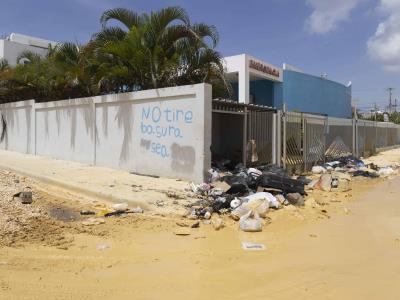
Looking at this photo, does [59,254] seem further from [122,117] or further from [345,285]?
[122,117]

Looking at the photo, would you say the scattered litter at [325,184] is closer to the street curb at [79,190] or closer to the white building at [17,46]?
the street curb at [79,190]

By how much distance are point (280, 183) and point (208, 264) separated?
4559mm

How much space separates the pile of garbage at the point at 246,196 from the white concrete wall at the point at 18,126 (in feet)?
41.7

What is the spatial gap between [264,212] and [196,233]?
167 cm

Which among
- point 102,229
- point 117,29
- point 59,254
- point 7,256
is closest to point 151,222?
point 102,229

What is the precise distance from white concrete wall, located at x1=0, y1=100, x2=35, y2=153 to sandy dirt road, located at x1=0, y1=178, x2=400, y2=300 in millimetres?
14637

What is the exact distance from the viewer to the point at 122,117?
13.4m

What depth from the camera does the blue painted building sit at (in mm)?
25078

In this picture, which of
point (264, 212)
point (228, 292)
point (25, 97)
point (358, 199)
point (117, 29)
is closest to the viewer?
point (228, 292)

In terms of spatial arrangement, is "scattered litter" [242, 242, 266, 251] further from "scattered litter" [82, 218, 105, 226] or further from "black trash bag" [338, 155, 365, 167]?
"black trash bag" [338, 155, 365, 167]

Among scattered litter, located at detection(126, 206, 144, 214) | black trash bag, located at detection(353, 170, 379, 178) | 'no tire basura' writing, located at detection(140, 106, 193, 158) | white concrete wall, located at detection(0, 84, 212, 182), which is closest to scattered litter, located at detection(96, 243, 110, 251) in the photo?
scattered litter, located at detection(126, 206, 144, 214)

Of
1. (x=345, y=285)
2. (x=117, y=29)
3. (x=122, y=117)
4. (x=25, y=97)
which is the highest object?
(x=117, y=29)

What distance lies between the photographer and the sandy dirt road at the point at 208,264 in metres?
4.23

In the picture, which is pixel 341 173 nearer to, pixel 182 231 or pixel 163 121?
pixel 163 121
